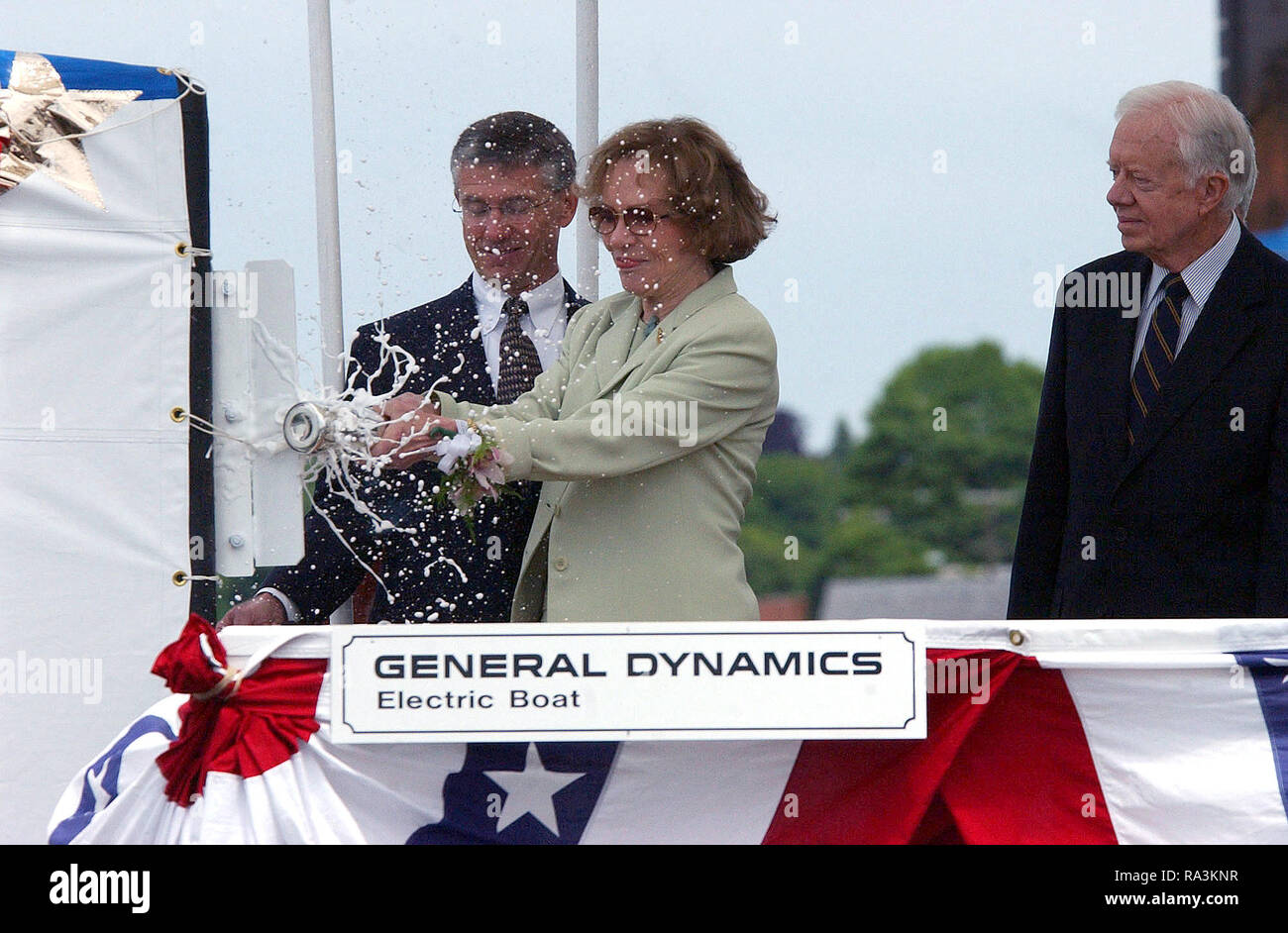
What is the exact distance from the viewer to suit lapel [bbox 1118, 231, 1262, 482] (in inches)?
118

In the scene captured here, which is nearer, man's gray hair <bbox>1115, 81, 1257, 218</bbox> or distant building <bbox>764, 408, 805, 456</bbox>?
man's gray hair <bbox>1115, 81, 1257, 218</bbox>

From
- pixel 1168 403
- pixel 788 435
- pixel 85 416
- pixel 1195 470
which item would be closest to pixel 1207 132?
pixel 1168 403

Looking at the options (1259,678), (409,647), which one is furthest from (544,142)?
(1259,678)

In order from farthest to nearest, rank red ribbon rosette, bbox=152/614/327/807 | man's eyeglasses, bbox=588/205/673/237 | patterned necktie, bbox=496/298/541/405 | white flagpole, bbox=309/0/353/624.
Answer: white flagpole, bbox=309/0/353/624, patterned necktie, bbox=496/298/541/405, man's eyeglasses, bbox=588/205/673/237, red ribbon rosette, bbox=152/614/327/807

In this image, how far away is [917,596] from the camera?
47.0 m

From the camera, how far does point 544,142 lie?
3.33 meters

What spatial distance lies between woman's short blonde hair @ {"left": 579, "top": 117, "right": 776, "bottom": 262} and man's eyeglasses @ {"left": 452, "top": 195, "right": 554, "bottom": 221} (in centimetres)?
28

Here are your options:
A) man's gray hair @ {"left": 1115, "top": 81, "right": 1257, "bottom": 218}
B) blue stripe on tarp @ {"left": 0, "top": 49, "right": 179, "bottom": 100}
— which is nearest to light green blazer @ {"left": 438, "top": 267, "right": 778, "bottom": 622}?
man's gray hair @ {"left": 1115, "top": 81, "right": 1257, "bottom": 218}

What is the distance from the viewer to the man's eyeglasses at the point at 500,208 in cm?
328

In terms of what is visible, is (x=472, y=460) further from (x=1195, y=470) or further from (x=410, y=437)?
(x=1195, y=470)

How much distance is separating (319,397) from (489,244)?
2.11 ft

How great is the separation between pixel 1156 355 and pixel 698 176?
92cm

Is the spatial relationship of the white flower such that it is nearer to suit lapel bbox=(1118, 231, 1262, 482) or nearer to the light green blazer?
the light green blazer

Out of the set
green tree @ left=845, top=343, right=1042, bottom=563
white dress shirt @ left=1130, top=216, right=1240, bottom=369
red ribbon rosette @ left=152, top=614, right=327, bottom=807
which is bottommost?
green tree @ left=845, top=343, right=1042, bottom=563
